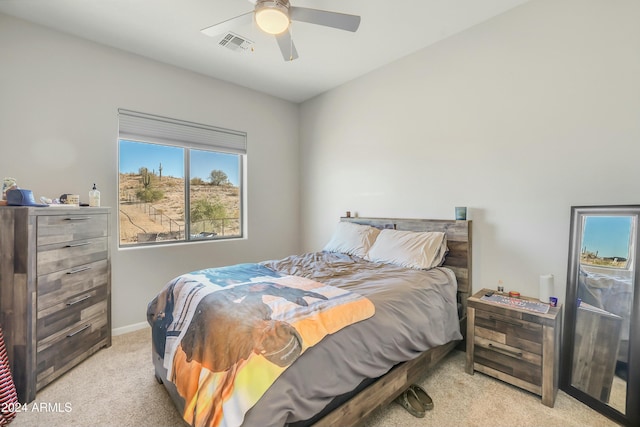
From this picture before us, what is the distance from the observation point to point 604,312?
5.58 feet

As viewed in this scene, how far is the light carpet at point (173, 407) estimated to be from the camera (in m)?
1.61

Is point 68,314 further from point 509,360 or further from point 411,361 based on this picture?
point 509,360

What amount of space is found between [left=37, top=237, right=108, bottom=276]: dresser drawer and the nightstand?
311cm

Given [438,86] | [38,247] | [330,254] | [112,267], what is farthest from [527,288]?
[112,267]

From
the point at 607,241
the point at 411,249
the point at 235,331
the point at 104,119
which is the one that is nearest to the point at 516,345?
the point at 607,241

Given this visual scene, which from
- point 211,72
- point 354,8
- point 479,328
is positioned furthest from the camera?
point 211,72

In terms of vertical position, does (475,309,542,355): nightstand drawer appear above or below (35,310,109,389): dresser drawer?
above

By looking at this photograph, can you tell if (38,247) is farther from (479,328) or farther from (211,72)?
(479,328)

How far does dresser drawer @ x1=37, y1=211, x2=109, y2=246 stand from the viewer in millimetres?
1919

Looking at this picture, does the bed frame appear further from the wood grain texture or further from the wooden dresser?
the wooden dresser

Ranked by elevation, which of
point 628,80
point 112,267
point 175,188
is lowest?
point 112,267

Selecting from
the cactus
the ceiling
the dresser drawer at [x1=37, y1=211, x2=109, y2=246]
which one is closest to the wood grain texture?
the ceiling

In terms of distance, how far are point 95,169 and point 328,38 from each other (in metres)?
2.58

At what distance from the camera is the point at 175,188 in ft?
10.7
